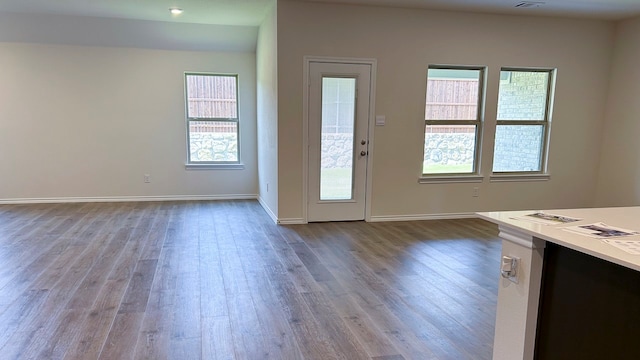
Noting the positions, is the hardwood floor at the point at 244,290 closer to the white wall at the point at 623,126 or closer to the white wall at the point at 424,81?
the white wall at the point at 424,81

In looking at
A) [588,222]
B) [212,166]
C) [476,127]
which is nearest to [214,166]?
[212,166]

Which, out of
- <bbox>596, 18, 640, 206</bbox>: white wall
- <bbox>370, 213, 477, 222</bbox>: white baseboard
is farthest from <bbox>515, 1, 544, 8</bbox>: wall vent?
<bbox>370, 213, 477, 222</bbox>: white baseboard

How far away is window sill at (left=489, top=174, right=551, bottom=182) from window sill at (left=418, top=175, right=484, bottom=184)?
20cm

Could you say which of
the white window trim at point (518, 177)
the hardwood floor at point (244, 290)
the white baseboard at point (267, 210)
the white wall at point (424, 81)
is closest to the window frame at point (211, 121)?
the white baseboard at point (267, 210)

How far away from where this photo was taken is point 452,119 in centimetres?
505

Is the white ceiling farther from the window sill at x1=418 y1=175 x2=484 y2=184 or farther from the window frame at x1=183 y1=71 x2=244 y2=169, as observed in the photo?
the window sill at x1=418 y1=175 x2=484 y2=184

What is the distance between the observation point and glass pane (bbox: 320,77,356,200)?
15.4ft

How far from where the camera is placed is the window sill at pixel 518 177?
5246 mm

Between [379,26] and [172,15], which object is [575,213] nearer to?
[379,26]

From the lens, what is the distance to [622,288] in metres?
1.27

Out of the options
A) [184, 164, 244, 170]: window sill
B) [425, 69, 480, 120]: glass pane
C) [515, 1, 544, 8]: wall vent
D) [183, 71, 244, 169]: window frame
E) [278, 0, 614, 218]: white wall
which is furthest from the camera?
[184, 164, 244, 170]: window sill

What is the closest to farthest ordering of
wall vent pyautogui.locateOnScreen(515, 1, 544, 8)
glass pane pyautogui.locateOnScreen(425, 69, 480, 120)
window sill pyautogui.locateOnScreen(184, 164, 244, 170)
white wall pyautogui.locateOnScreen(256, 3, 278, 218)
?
wall vent pyautogui.locateOnScreen(515, 1, 544, 8) < white wall pyautogui.locateOnScreen(256, 3, 278, 218) < glass pane pyautogui.locateOnScreen(425, 69, 480, 120) < window sill pyautogui.locateOnScreen(184, 164, 244, 170)

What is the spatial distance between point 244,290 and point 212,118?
399cm

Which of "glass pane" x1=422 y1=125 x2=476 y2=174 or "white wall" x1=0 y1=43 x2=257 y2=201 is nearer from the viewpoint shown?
"glass pane" x1=422 y1=125 x2=476 y2=174
